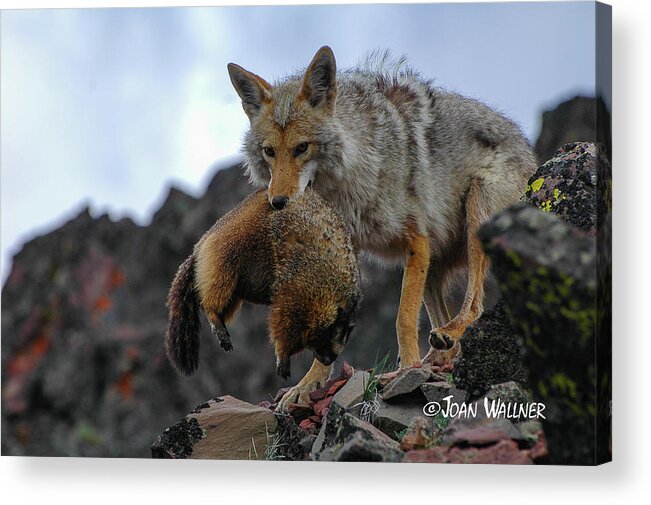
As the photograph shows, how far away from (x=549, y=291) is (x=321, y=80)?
10.6 ft

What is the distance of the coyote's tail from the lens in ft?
25.5

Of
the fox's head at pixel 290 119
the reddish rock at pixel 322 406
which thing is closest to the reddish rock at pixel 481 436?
the reddish rock at pixel 322 406

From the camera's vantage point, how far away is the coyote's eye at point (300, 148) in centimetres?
→ 770

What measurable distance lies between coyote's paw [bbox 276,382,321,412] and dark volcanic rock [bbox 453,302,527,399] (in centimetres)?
111

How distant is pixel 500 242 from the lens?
4.99 m

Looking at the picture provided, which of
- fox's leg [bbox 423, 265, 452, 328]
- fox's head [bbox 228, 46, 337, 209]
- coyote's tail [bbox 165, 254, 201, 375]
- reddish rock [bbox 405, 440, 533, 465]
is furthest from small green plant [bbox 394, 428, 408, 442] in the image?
fox's head [bbox 228, 46, 337, 209]

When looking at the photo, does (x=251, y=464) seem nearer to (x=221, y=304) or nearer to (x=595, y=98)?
(x=221, y=304)

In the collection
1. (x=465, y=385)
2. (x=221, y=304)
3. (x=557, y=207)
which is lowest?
(x=465, y=385)

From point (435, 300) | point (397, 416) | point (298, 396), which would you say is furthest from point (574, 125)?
point (298, 396)

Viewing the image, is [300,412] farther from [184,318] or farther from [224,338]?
[184,318]

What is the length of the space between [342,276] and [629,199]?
76.9 inches

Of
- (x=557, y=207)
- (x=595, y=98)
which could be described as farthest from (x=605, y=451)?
(x=595, y=98)

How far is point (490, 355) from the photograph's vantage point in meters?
7.39

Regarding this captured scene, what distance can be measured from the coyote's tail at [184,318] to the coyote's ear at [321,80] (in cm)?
142
